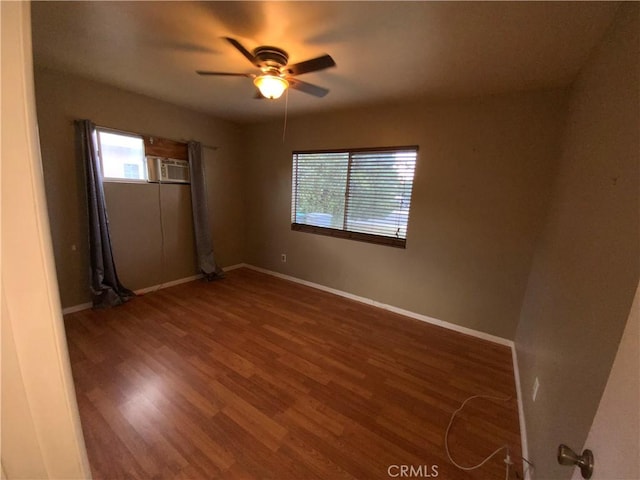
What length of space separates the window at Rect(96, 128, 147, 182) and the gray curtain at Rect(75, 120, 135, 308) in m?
0.16

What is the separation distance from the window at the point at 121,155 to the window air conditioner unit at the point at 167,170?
0.27 ft

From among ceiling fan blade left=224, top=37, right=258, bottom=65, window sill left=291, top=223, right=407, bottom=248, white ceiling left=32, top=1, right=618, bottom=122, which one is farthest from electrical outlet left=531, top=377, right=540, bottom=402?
ceiling fan blade left=224, top=37, right=258, bottom=65

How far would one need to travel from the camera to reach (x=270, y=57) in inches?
68.8

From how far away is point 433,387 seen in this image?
1939mm

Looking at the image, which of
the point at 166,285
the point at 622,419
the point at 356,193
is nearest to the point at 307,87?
the point at 356,193

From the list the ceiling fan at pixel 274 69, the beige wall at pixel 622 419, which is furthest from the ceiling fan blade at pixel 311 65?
the beige wall at pixel 622 419

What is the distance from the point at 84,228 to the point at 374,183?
10.6 ft

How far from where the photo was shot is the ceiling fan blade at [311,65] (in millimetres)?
1527

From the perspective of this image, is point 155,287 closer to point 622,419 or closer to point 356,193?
point 356,193

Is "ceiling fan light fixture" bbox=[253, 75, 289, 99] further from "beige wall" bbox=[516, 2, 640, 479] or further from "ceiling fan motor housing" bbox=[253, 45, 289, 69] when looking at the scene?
"beige wall" bbox=[516, 2, 640, 479]

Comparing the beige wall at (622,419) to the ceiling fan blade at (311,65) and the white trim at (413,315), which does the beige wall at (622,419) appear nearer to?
the ceiling fan blade at (311,65)

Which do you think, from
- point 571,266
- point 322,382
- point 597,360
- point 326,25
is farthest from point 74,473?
point 326,25

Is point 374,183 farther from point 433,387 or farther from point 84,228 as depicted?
point 84,228

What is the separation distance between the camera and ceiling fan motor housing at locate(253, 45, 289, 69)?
1720mm
